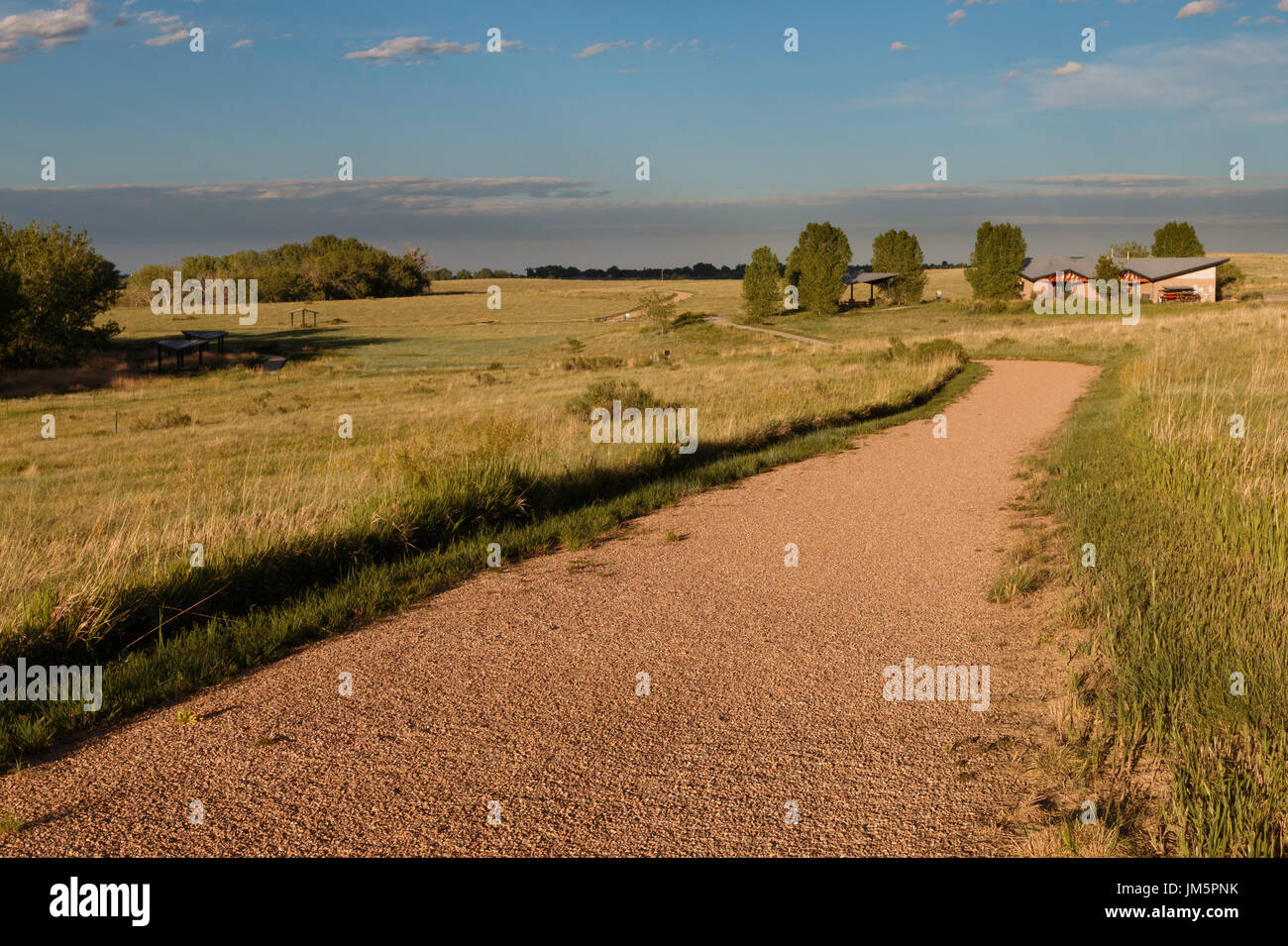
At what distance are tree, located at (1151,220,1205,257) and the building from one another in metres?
4.82

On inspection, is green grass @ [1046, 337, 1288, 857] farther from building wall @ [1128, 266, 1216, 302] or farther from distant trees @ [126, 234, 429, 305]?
distant trees @ [126, 234, 429, 305]

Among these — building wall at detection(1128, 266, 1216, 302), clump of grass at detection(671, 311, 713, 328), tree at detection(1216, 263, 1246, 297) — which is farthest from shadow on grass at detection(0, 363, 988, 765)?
tree at detection(1216, 263, 1246, 297)

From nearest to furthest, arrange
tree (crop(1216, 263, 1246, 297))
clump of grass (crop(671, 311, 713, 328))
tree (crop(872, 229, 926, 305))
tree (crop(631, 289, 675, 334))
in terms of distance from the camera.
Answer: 1. tree (crop(631, 289, 675, 334))
2. clump of grass (crop(671, 311, 713, 328))
3. tree (crop(1216, 263, 1246, 297))
4. tree (crop(872, 229, 926, 305))

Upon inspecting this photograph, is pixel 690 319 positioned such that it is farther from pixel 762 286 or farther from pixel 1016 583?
pixel 1016 583

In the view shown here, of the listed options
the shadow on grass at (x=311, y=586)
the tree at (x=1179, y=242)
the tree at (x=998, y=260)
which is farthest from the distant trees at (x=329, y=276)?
the shadow on grass at (x=311, y=586)

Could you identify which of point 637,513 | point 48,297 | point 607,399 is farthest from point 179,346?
point 637,513

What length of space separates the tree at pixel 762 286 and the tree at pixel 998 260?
2135 centimetres

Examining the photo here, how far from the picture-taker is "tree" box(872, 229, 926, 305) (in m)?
98.8

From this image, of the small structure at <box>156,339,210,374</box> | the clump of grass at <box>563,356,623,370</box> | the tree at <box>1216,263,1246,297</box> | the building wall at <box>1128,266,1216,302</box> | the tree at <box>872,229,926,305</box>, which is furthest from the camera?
the tree at <box>872,229,926,305</box>

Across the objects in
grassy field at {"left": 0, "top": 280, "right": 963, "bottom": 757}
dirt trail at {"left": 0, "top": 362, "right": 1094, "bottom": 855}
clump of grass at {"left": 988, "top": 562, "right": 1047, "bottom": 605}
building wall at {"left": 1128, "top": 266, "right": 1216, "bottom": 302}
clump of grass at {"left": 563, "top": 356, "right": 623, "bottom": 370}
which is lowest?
dirt trail at {"left": 0, "top": 362, "right": 1094, "bottom": 855}

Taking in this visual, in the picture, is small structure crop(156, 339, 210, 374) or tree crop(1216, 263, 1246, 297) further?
tree crop(1216, 263, 1246, 297)

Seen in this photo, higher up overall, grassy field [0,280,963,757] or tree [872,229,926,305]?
tree [872,229,926,305]

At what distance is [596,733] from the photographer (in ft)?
16.3
